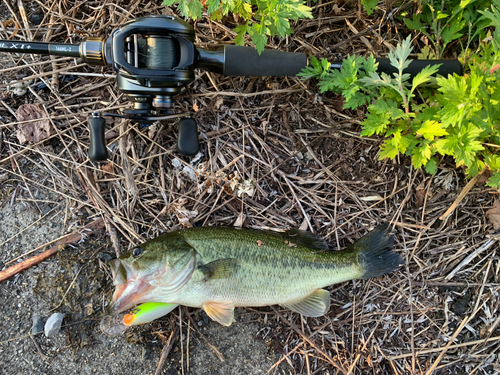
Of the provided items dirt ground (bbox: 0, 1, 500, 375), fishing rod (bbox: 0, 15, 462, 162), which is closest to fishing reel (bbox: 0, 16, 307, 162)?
fishing rod (bbox: 0, 15, 462, 162)

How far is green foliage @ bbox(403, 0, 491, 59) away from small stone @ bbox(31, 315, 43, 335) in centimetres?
457

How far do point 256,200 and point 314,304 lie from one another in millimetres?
1156

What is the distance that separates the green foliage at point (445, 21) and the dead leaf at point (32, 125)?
3.76 m

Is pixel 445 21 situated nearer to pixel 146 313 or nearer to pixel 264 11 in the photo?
pixel 264 11

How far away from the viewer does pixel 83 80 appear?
3582 mm

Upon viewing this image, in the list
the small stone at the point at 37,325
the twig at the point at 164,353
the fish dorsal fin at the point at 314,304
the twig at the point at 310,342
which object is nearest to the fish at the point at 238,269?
the fish dorsal fin at the point at 314,304

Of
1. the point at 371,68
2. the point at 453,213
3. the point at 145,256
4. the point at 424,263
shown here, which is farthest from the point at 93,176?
the point at 453,213

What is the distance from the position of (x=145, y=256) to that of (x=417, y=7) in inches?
137

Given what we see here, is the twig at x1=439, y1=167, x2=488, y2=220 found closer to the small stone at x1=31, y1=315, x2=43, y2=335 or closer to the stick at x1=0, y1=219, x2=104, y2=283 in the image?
the stick at x1=0, y1=219, x2=104, y2=283

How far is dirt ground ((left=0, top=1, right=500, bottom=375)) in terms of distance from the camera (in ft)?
11.4

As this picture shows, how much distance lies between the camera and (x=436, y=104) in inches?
122

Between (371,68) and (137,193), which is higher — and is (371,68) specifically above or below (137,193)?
above

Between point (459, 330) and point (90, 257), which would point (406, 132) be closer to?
point (459, 330)

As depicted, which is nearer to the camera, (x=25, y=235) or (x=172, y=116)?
(x=172, y=116)
